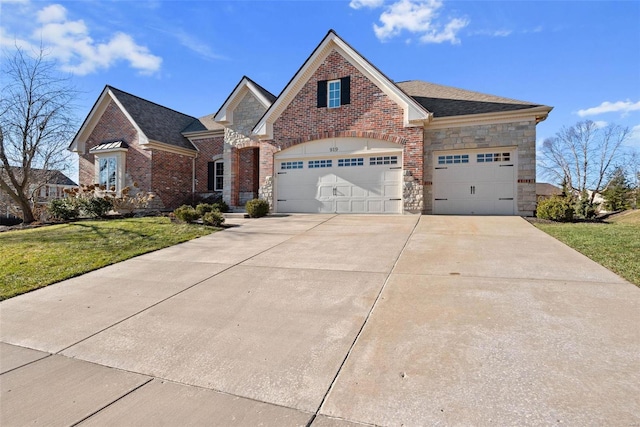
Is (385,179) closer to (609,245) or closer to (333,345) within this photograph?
(609,245)

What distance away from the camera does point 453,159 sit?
1423cm

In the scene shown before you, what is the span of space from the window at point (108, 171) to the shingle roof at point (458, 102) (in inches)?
666

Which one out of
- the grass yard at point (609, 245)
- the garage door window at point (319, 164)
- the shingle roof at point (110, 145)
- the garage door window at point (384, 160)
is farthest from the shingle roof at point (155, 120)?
the grass yard at point (609, 245)

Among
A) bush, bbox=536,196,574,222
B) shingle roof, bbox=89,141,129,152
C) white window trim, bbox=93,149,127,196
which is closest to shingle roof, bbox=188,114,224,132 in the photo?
shingle roof, bbox=89,141,129,152

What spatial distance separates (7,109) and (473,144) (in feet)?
68.6

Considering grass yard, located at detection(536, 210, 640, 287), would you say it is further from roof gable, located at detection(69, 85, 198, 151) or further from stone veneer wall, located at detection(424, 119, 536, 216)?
roof gable, located at detection(69, 85, 198, 151)

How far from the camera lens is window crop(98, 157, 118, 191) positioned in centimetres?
1865

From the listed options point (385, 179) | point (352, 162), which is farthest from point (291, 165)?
point (385, 179)

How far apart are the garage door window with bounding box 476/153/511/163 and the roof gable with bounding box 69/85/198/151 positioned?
52.3ft

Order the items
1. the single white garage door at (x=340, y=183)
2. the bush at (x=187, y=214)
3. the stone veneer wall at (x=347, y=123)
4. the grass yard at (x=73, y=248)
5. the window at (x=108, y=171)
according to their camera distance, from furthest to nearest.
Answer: the window at (x=108, y=171), the single white garage door at (x=340, y=183), the stone veneer wall at (x=347, y=123), the bush at (x=187, y=214), the grass yard at (x=73, y=248)

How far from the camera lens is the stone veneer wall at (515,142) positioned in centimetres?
1319

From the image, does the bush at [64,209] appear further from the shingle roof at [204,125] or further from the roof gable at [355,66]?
the roof gable at [355,66]

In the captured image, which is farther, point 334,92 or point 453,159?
point 334,92

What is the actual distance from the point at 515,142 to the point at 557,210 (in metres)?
3.56
